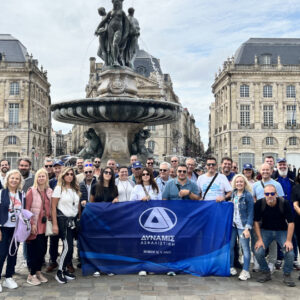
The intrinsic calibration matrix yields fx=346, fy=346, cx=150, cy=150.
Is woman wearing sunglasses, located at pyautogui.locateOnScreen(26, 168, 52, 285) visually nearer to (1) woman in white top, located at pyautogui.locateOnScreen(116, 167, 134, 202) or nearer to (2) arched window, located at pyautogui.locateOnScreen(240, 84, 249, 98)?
(1) woman in white top, located at pyautogui.locateOnScreen(116, 167, 134, 202)

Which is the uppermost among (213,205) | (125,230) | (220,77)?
(220,77)

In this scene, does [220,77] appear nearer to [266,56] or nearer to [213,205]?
[266,56]

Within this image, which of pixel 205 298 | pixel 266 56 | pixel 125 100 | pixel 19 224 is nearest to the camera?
pixel 205 298

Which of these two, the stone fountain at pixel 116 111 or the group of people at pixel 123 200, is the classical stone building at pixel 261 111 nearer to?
the stone fountain at pixel 116 111

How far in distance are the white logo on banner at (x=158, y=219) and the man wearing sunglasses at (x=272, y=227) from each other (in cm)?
131

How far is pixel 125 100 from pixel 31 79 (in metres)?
A: 46.5

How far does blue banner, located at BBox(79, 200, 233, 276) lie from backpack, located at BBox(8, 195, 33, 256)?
1.00m

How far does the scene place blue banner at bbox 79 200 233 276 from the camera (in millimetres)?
5496

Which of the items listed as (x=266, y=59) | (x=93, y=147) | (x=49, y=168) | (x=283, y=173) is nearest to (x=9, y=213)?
(x=49, y=168)

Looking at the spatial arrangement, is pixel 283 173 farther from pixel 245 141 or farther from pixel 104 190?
pixel 245 141

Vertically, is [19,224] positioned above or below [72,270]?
above

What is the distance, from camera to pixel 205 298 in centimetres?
448

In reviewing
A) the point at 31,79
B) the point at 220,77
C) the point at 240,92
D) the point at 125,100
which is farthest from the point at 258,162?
the point at 125,100

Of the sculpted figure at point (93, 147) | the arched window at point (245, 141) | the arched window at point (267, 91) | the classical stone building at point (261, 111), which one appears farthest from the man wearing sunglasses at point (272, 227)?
the arched window at point (267, 91)
